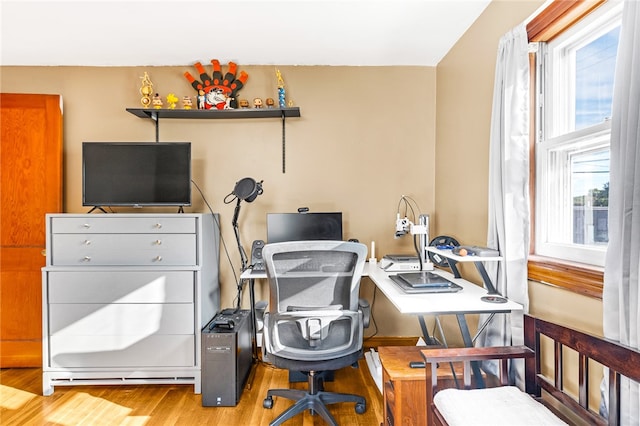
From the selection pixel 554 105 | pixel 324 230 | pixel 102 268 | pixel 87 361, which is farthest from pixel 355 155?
pixel 87 361

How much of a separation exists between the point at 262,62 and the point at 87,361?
2.61m

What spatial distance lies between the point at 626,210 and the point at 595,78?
27.3 inches

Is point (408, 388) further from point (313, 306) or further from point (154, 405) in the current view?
point (154, 405)

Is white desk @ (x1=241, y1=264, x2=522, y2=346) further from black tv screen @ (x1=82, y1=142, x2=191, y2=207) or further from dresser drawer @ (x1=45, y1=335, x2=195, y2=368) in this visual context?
black tv screen @ (x1=82, y1=142, x2=191, y2=207)

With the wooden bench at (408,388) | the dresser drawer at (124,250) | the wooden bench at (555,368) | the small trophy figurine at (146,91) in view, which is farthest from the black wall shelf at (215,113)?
the wooden bench at (555,368)

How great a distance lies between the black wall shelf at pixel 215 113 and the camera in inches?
105

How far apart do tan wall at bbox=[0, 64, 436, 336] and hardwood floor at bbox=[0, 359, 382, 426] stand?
0.76 m

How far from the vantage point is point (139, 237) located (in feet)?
7.61

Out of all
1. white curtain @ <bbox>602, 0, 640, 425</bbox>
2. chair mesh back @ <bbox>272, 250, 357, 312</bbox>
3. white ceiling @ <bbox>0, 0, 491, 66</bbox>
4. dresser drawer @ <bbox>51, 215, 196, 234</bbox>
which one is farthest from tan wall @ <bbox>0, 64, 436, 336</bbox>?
white curtain @ <bbox>602, 0, 640, 425</bbox>

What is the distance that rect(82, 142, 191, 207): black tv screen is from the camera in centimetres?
254

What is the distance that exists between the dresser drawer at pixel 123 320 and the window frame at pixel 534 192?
213 cm

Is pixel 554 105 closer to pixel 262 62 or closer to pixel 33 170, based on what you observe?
pixel 262 62

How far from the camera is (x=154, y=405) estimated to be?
2146 millimetres

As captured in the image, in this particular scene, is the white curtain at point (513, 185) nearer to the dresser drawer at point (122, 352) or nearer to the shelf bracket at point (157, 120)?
the dresser drawer at point (122, 352)
